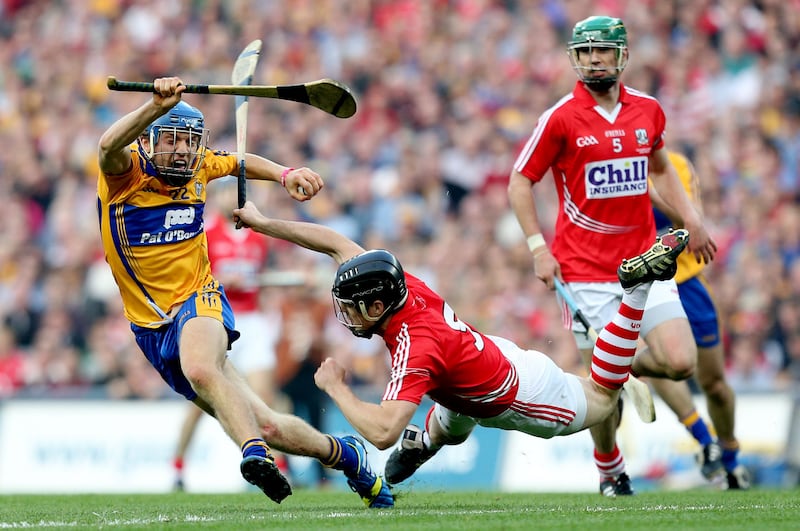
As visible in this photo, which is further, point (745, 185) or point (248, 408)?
point (745, 185)

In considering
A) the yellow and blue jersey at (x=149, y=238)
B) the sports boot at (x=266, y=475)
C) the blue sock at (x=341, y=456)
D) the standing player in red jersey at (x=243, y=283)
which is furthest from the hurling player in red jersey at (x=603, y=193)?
the standing player in red jersey at (x=243, y=283)

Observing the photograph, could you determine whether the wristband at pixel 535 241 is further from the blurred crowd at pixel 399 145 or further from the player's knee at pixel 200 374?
the blurred crowd at pixel 399 145

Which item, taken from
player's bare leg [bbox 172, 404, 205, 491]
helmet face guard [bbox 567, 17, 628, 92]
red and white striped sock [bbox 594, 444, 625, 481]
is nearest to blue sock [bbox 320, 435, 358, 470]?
red and white striped sock [bbox 594, 444, 625, 481]

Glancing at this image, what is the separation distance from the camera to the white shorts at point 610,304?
781cm

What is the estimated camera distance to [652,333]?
779 centimetres

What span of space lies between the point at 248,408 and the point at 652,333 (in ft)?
8.21

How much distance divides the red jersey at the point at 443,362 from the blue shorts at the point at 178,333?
112cm

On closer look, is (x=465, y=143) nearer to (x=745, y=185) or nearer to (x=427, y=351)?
(x=745, y=185)

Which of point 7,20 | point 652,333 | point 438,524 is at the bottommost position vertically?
point 438,524

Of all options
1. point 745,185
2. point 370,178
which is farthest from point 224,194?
point 745,185

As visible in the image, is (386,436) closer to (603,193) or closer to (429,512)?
(429,512)

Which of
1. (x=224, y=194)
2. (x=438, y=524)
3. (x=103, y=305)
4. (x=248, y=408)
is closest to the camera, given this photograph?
(x=438, y=524)

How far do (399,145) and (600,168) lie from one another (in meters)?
8.22

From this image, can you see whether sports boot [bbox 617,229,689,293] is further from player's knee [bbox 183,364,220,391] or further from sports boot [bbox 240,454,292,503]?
player's knee [bbox 183,364,220,391]
